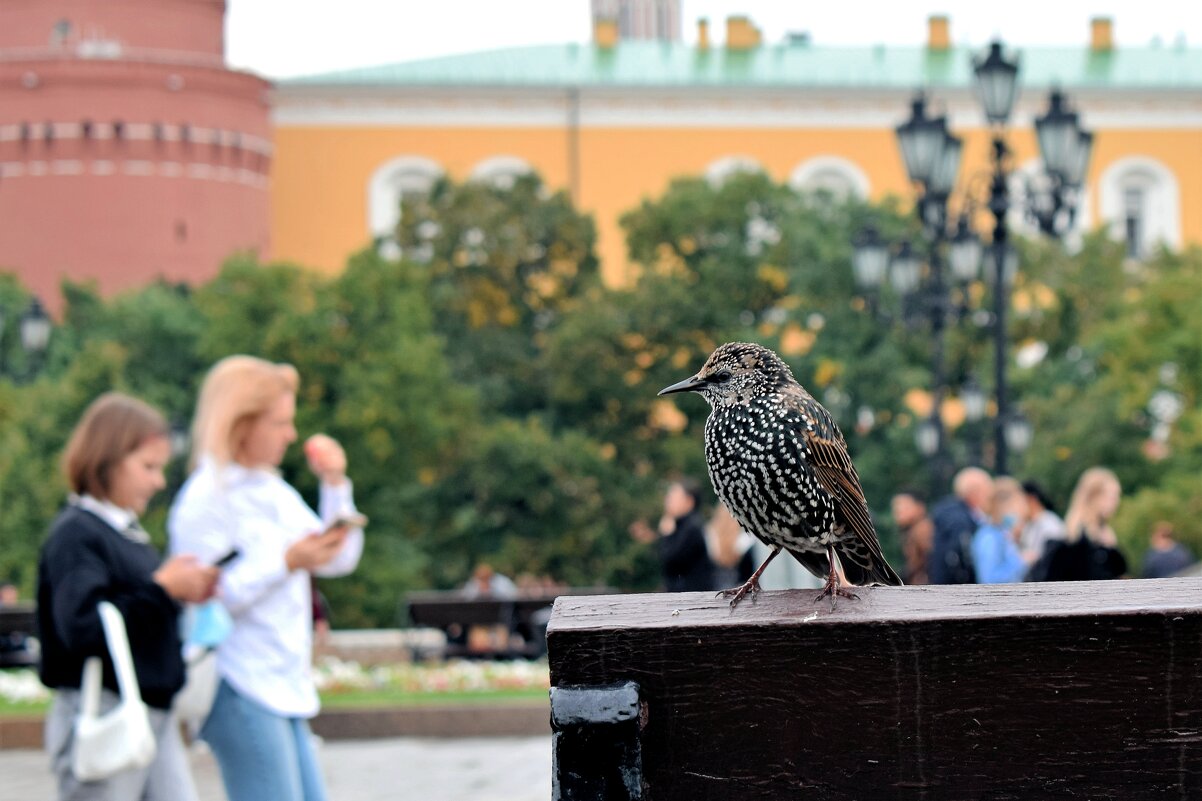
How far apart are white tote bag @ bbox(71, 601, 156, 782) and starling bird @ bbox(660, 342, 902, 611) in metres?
2.10

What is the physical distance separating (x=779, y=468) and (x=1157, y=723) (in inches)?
30.9

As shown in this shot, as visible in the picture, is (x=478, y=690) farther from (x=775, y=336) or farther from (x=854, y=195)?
(x=854, y=195)

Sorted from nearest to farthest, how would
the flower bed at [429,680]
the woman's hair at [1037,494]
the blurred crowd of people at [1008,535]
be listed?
the blurred crowd of people at [1008,535]
the woman's hair at [1037,494]
the flower bed at [429,680]

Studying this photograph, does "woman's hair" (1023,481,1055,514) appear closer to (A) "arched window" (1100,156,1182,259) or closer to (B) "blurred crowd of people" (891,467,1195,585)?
(B) "blurred crowd of people" (891,467,1195,585)

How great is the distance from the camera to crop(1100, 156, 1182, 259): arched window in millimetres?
60844

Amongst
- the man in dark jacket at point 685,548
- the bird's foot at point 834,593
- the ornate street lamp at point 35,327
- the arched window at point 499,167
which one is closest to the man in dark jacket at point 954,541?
the man in dark jacket at point 685,548

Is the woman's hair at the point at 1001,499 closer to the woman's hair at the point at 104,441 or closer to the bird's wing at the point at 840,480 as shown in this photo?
the woman's hair at the point at 104,441

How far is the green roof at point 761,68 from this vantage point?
59.8 meters

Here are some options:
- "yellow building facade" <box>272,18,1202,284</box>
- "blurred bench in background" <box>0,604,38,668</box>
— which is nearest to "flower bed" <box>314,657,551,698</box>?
"blurred bench in background" <box>0,604,38,668</box>

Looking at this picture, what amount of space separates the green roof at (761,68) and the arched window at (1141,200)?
243 cm

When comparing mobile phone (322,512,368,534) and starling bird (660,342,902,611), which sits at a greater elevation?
starling bird (660,342,902,611)

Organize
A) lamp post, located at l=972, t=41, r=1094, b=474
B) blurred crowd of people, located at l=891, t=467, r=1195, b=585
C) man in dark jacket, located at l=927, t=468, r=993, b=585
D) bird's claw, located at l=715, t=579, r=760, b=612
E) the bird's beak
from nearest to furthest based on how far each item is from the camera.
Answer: bird's claw, located at l=715, t=579, r=760, b=612
the bird's beak
blurred crowd of people, located at l=891, t=467, r=1195, b=585
man in dark jacket, located at l=927, t=468, r=993, b=585
lamp post, located at l=972, t=41, r=1094, b=474

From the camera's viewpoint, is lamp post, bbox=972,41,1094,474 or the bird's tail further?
lamp post, bbox=972,41,1094,474

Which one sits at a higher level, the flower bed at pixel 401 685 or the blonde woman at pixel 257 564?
the blonde woman at pixel 257 564
